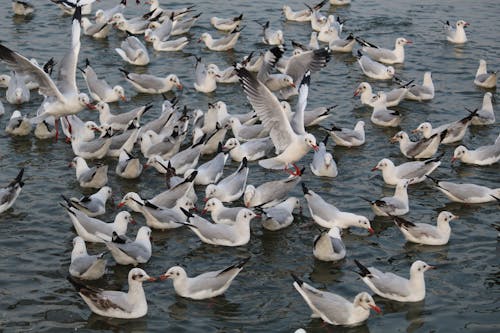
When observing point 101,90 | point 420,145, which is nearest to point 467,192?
point 420,145

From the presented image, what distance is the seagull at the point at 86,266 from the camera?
41.5 feet

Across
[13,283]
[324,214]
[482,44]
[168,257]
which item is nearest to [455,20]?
[482,44]

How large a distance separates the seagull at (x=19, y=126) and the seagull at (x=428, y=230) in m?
7.72

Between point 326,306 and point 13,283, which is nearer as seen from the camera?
point 326,306

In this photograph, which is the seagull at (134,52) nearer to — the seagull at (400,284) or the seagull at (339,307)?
the seagull at (400,284)

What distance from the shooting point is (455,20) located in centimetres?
2716

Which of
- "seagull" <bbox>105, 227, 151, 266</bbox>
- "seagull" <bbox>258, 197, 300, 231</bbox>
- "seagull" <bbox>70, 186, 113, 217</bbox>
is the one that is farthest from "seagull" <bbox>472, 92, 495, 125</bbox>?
"seagull" <bbox>105, 227, 151, 266</bbox>

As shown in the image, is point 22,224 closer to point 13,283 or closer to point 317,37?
point 13,283

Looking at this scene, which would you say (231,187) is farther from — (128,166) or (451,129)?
(451,129)

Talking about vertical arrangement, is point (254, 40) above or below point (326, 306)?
below

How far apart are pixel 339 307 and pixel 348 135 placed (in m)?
6.77

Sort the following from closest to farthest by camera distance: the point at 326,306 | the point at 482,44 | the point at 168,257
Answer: the point at 326,306 → the point at 168,257 → the point at 482,44

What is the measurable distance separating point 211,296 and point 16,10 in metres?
16.5

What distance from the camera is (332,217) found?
14.5 m
